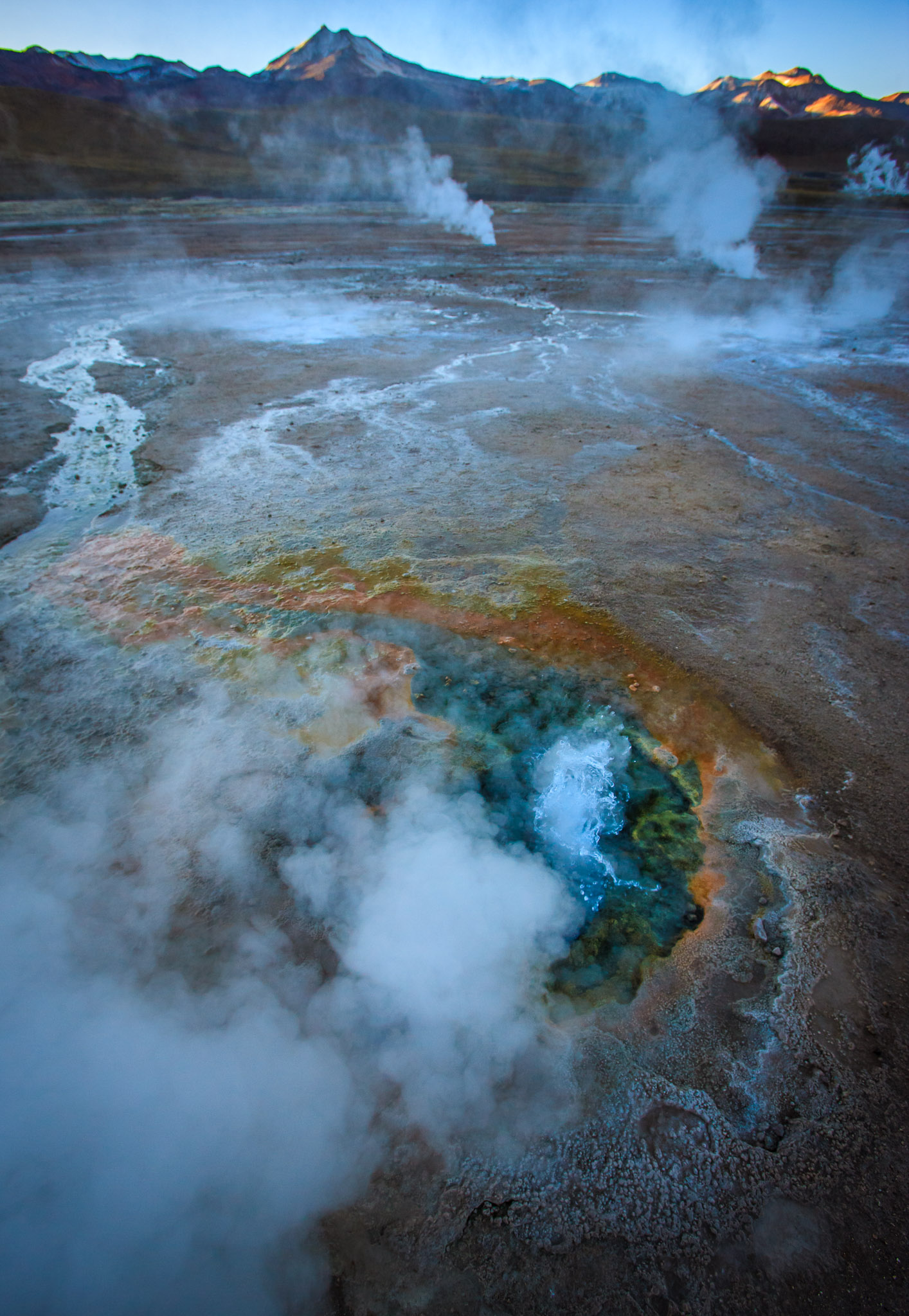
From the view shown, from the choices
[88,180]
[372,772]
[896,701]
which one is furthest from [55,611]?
[88,180]

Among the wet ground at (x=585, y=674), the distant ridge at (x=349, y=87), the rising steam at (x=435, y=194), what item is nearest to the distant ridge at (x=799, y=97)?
the distant ridge at (x=349, y=87)

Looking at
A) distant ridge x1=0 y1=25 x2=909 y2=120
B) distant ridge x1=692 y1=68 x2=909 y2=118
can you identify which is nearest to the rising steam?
distant ridge x1=0 y1=25 x2=909 y2=120

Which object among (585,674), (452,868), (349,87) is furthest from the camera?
(349,87)

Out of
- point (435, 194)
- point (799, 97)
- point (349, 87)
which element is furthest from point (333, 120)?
point (799, 97)

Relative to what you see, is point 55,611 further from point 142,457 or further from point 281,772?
point 142,457

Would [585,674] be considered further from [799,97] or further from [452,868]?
[799,97]

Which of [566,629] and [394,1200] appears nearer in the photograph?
[394,1200]

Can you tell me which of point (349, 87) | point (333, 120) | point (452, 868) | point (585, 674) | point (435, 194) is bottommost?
point (452, 868)
